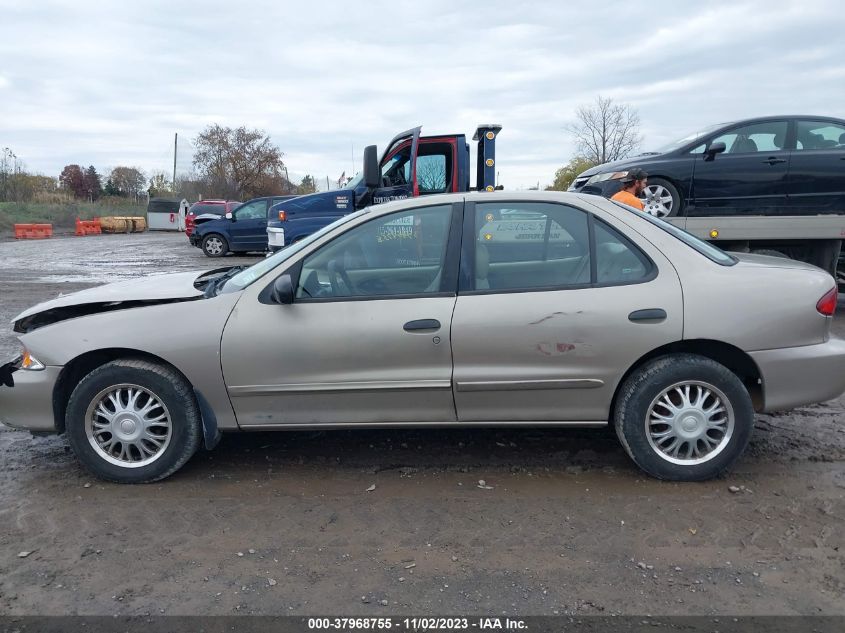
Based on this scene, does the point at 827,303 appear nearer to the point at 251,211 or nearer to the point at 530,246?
the point at 530,246

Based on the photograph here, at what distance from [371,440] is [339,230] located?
150 cm

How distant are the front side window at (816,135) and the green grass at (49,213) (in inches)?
1509

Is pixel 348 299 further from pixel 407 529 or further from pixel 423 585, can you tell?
pixel 423 585

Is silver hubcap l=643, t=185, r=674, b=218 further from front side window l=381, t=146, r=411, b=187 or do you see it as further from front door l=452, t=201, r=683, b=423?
front door l=452, t=201, r=683, b=423

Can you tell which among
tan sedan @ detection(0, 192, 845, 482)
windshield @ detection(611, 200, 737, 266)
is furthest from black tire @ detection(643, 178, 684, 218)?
tan sedan @ detection(0, 192, 845, 482)

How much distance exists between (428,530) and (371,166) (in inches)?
271

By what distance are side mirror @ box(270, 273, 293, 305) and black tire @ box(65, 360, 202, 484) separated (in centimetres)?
74

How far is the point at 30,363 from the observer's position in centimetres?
383

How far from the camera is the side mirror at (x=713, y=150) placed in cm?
806

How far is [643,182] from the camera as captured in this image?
7.34 meters

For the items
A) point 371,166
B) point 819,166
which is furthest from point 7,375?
point 819,166

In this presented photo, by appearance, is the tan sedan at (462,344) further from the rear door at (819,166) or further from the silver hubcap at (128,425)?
the rear door at (819,166)

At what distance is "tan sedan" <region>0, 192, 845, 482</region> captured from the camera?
3625mm

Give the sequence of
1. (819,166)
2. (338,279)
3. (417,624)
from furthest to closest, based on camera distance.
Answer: (819,166)
(338,279)
(417,624)
